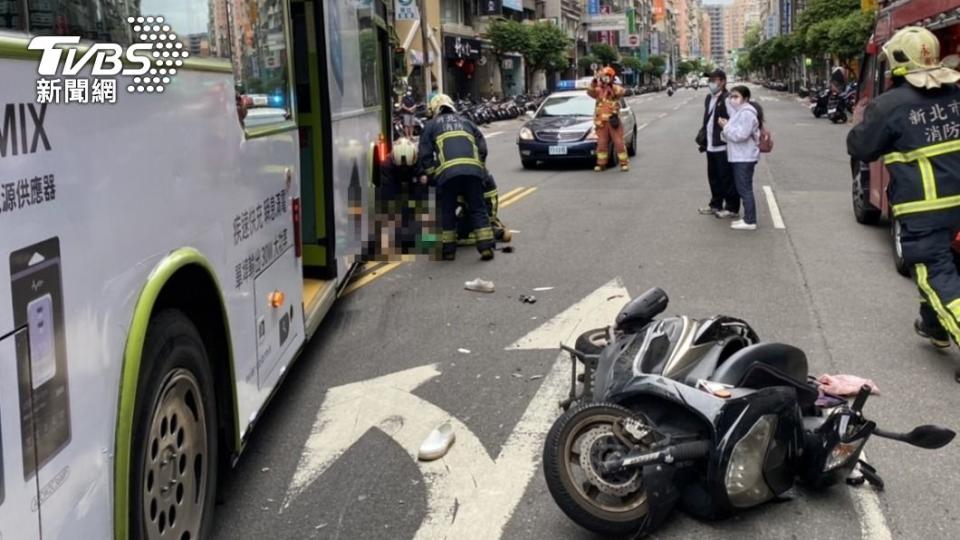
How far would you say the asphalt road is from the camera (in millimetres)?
3988

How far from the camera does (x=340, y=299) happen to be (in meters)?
8.21

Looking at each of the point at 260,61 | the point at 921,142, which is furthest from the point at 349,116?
the point at 921,142

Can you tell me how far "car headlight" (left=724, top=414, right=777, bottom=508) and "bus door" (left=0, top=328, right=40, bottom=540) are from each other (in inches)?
96.7

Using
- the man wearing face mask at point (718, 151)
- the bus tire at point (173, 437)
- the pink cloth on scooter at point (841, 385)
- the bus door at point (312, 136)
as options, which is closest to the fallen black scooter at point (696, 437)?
the pink cloth on scooter at point (841, 385)

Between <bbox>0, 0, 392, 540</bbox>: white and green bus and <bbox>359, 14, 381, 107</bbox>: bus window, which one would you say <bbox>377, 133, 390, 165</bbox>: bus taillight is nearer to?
<bbox>359, 14, 381, 107</bbox>: bus window

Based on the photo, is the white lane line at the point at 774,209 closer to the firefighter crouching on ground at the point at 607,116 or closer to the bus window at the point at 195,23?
the firefighter crouching on ground at the point at 607,116

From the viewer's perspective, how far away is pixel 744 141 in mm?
10914

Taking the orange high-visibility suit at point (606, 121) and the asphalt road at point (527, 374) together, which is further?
the orange high-visibility suit at point (606, 121)

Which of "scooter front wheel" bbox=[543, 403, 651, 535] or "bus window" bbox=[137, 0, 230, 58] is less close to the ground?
"bus window" bbox=[137, 0, 230, 58]

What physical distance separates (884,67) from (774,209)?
2952 millimetres

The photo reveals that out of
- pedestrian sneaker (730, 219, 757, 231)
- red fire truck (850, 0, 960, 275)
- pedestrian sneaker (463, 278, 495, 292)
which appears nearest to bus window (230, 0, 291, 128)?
pedestrian sneaker (463, 278, 495, 292)

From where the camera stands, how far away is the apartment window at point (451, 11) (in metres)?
53.8

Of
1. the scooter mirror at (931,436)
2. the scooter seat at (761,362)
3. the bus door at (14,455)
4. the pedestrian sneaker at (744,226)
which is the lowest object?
the scooter mirror at (931,436)

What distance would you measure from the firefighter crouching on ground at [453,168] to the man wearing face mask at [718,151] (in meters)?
3.46
